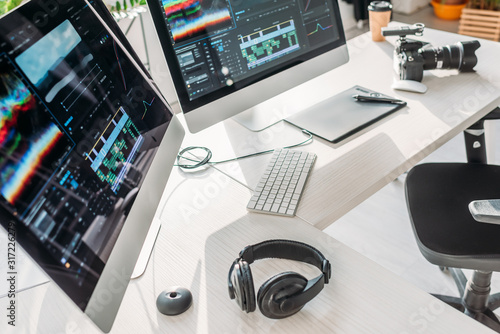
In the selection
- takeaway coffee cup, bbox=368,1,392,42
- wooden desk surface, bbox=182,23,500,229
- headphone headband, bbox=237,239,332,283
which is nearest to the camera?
headphone headband, bbox=237,239,332,283

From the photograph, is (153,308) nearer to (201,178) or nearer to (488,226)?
(201,178)

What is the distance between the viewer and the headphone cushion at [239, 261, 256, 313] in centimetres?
80

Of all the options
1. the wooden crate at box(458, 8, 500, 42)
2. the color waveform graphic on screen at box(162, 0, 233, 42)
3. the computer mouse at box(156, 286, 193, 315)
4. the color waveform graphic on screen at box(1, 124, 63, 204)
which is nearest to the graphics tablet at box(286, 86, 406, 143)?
the color waveform graphic on screen at box(162, 0, 233, 42)

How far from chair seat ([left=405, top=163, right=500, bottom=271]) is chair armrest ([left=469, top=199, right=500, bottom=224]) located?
0.18m

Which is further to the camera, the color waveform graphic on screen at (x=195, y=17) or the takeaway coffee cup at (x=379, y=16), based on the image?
the takeaway coffee cup at (x=379, y=16)

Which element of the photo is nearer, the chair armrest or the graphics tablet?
the chair armrest

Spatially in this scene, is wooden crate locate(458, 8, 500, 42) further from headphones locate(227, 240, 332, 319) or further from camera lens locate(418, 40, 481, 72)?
headphones locate(227, 240, 332, 319)

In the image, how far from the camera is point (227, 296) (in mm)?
879

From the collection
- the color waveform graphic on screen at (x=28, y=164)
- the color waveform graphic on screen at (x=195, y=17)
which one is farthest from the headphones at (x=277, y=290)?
the color waveform graphic on screen at (x=195, y=17)

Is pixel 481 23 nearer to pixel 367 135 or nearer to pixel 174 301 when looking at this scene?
pixel 367 135

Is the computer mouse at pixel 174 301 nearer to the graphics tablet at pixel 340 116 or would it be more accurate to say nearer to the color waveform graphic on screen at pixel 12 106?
the color waveform graphic on screen at pixel 12 106

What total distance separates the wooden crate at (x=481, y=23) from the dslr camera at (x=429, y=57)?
5.92 feet

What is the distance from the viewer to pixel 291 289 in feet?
2.65

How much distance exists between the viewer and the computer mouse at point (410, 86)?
1.47 meters
